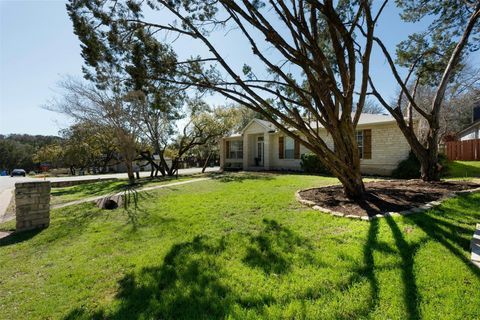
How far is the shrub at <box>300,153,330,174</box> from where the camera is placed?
48.6 feet

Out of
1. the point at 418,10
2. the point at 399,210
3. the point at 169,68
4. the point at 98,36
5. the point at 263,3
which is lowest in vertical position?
the point at 399,210

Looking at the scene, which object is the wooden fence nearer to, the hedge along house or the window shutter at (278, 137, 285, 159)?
the hedge along house

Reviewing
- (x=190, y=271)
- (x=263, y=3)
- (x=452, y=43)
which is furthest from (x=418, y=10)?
(x=190, y=271)

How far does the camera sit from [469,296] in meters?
2.50

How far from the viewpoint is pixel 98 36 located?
6.93 m

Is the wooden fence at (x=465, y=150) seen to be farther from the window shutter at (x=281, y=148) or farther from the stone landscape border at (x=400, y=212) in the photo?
the stone landscape border at (x=400, y=212)

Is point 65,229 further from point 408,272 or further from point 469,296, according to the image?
point 469,296

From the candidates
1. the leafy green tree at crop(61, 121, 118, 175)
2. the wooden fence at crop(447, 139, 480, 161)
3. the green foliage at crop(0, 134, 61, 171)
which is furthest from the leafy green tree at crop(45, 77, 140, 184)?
the green foliage at crop(0, 134, 61, 171)

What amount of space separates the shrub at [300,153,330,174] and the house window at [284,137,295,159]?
70.1 inches

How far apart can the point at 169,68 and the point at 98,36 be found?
2.06 m

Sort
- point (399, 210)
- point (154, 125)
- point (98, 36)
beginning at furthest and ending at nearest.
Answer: point (154, 125), point (98, 36), point (399, 210)

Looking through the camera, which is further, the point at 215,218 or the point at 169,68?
the point at 169,68

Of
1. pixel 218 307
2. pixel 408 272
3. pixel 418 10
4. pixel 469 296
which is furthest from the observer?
pixel 418 10

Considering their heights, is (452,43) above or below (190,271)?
above
